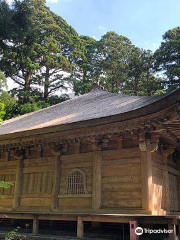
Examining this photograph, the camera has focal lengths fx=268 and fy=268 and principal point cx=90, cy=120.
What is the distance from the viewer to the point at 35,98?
28.2 metres

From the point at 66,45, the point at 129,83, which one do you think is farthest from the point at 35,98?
the point at 129,83

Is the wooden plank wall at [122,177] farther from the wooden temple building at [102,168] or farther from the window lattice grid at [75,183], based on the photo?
the window lattice grid at [75,183]

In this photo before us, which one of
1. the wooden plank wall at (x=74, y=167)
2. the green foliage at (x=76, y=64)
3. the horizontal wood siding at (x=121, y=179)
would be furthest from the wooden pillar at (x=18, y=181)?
the green foliage at (x=76, y=64)

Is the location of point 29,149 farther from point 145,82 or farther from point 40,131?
point 145,82

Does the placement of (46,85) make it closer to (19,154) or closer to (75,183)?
(19,154)

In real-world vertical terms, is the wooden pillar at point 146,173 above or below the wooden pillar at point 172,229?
above

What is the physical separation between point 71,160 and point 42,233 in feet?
8.56

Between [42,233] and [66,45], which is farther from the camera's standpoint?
[66,45]

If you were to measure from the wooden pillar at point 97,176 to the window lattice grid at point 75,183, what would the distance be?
0.54 m

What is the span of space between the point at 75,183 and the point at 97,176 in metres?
0.95

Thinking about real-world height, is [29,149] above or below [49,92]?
below

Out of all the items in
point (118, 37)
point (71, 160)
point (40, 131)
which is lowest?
point (71, 160)

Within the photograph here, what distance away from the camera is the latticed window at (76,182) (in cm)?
880

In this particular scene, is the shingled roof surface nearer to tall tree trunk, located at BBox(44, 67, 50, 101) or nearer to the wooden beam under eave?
the wooden beam under eave
